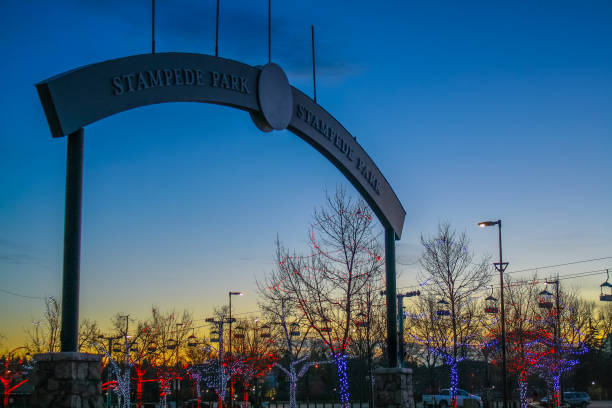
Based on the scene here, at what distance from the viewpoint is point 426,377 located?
6856cm

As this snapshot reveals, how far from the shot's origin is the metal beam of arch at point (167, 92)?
8867 mm

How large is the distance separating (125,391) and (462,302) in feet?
66.3

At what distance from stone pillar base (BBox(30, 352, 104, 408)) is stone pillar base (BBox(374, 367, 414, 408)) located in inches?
314

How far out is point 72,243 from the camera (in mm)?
9219

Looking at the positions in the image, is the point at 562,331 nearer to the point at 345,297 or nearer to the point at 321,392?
the point at 345,297

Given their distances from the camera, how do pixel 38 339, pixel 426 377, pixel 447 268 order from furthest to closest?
pixel 426 377 < pixel 38 339 < pixel 447 268

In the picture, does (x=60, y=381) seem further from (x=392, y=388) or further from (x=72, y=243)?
(x=392, y=388)

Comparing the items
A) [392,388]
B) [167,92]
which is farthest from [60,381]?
[392,388]

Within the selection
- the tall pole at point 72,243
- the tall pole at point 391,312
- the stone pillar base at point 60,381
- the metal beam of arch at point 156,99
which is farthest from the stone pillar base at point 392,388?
the tall pole at point 72,243

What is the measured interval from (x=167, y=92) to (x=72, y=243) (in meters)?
2.69

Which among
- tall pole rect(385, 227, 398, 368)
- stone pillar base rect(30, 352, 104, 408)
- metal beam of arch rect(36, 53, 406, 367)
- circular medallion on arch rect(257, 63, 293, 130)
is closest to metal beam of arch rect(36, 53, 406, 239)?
metal beam of arch rect(36, 53, 406, 367)

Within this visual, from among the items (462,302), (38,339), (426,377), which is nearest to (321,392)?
(426,377)

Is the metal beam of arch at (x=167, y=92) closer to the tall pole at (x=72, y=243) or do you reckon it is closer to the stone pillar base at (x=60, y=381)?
the tall pole at (x=72, y=243)

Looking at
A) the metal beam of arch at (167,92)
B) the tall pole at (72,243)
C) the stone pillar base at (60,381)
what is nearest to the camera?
the stone pillar base at (60,381)
